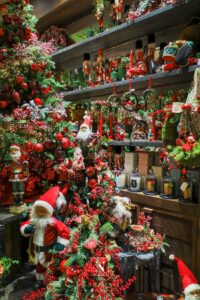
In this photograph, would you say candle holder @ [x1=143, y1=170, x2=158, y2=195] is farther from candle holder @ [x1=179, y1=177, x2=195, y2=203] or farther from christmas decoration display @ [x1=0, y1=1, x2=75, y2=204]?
christmas decoration display @ [x1=0, y1=1, x2=75, y2=204]

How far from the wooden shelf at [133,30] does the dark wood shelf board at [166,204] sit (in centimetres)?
114

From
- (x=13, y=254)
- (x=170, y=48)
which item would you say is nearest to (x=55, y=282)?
(x=13, y=254)

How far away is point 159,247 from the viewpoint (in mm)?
1578

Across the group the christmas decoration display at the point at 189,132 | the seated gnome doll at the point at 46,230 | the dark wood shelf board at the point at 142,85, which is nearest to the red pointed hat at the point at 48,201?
the seated gnome doll at the point at 46,230

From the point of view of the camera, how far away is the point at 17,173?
1.61 m

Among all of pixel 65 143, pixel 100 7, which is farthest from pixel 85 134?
pixel 100 7

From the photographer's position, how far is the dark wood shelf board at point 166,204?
1.73 meters

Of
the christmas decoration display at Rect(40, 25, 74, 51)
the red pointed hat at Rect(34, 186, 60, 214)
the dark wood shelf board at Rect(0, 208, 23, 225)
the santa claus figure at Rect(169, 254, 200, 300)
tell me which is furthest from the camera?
the christmas decoration display at Rect(40, 25, 74, 51)

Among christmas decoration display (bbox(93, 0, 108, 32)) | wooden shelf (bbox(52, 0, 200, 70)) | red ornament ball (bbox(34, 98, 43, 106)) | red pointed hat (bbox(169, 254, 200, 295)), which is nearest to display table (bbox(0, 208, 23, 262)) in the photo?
red ornament ball (bbox(34, 98, 43, 106))

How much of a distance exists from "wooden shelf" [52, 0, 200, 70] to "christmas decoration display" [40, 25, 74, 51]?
9 centimetres

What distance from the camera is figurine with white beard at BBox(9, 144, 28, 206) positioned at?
1570 millimetres

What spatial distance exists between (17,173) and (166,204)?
960mm

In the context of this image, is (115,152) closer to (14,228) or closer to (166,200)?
(166,200)

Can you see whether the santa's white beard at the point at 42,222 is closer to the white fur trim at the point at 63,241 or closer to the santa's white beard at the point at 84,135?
the white fur trim at the point at 63,241
